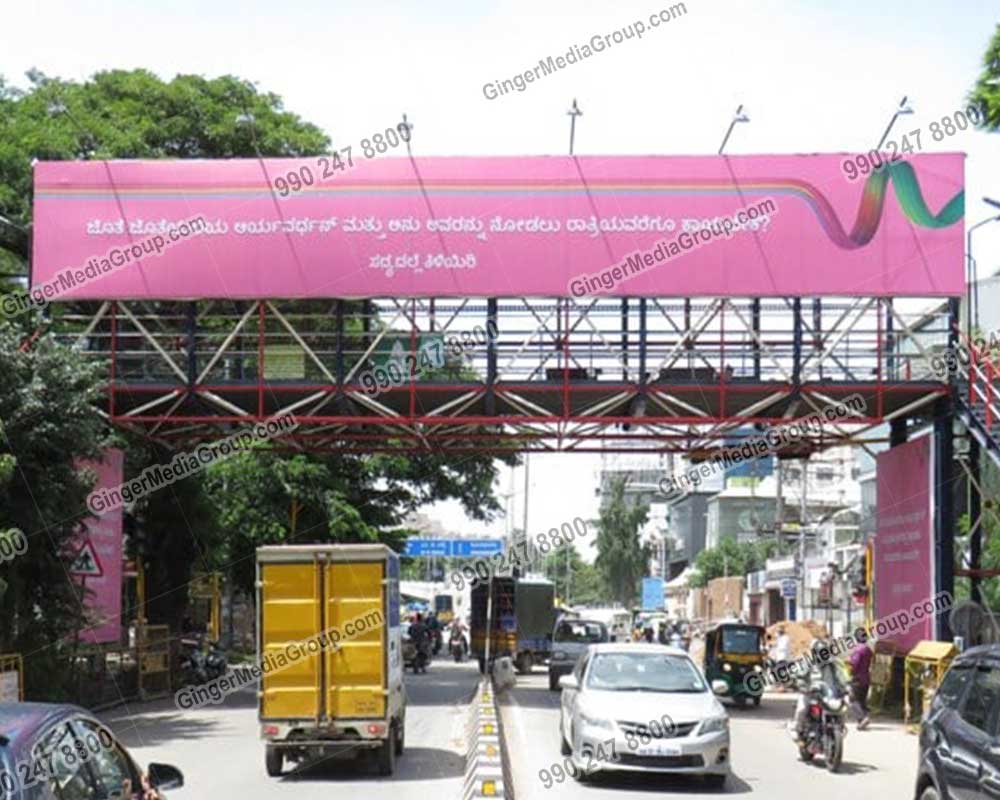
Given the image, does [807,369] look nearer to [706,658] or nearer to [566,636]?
[706,658]

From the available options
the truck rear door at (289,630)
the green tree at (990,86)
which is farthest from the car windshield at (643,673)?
the green tree at (990,86)

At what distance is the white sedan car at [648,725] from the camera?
14.8 m

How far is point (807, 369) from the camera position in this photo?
86.2 feet

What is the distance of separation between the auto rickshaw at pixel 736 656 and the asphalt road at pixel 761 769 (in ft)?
9.38

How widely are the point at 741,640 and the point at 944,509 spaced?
6504mm

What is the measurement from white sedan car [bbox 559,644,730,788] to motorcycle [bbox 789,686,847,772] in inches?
71.0

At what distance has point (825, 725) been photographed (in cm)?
1748

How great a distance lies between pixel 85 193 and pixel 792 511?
219 feet

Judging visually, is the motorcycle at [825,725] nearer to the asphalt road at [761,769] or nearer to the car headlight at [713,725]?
the asphalt road at [761,769]

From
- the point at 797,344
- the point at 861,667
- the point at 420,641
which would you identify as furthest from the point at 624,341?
the point at 420,641

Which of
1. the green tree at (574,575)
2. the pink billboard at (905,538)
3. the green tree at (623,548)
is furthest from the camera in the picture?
the green tree at (574,575)

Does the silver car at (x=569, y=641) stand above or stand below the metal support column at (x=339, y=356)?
below

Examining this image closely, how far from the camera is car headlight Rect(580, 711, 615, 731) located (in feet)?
49.2

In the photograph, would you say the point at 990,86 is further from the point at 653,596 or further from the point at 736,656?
the point at 653,596
